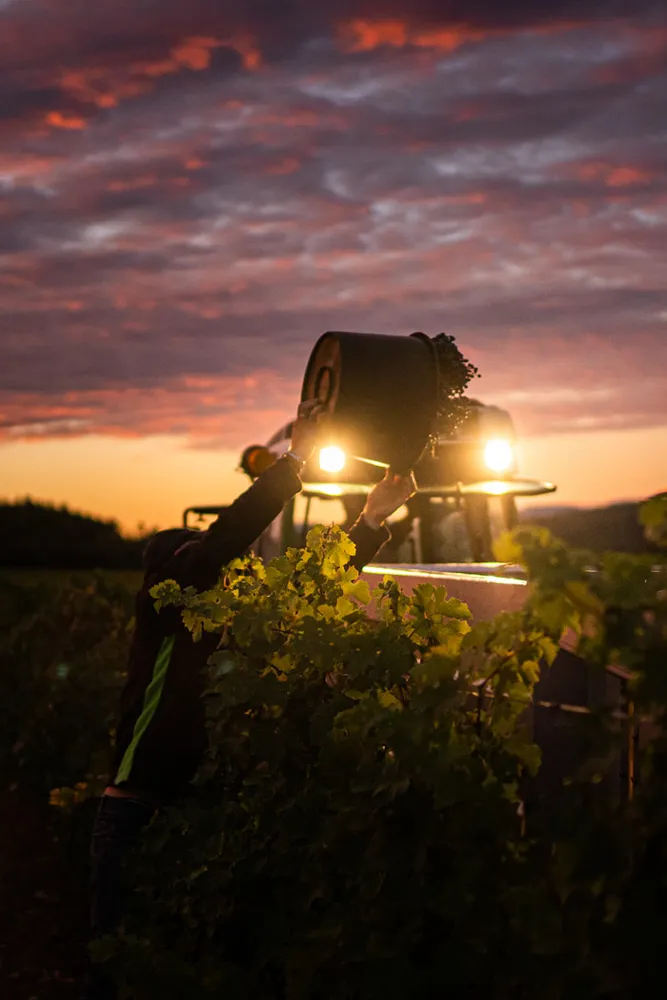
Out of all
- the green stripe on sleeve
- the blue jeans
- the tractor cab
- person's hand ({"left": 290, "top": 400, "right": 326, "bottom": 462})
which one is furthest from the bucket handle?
the tractor cab

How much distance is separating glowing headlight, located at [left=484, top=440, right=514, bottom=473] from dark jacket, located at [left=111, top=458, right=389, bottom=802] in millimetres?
3693

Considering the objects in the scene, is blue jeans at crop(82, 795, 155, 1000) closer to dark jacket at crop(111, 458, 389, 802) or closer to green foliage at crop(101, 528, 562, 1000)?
dark jacket at crop(111, 458, 389, 802)

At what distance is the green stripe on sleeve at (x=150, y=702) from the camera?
390cm

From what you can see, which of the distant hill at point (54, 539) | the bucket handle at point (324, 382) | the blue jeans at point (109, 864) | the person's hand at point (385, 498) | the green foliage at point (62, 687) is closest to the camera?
the bucket handle at point (324, 382)

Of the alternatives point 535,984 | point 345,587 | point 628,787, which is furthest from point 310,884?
point 628,787

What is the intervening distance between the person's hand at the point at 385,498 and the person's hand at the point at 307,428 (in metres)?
0.36

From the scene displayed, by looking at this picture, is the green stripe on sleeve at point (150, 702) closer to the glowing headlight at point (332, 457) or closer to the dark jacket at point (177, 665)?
the dark jacket at point (177, 665)

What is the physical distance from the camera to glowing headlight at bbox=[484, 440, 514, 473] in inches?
300

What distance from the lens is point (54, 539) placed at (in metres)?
35.2

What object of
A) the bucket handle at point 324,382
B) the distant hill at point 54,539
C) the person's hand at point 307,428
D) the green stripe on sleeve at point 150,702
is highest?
the distant hill at point 54,539

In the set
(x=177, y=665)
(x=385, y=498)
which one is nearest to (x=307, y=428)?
(x=385, y=498)

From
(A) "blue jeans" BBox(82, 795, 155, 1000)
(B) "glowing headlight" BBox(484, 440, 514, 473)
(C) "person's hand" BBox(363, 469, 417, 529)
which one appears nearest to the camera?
(A) "blue jeans" BBox(82, 795, 155, 1000)

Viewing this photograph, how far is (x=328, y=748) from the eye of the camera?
269cm

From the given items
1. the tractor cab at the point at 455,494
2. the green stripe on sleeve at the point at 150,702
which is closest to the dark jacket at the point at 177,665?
the green stripe on sleeve at the point at 150,702
